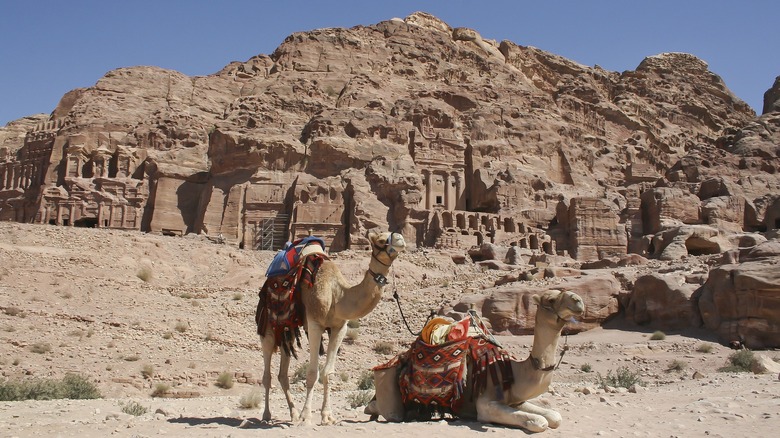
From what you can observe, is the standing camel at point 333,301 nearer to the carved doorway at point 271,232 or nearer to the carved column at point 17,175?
the carved doorway at point 271,232

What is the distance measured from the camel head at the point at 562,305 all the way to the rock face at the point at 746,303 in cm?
1417

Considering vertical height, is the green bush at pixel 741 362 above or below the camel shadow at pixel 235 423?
above

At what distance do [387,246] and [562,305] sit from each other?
220cm

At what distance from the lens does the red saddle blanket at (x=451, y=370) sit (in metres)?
8.07

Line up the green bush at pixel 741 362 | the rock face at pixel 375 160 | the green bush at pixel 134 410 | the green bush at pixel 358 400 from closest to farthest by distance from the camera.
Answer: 1. the green bush at pixel 134 410
2. the green bush at pixel 358 400
3. the green bush at pixel 741 362
4. the rock face at pixel 375 160

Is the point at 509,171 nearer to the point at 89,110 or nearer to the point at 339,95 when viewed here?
the point at 339,95

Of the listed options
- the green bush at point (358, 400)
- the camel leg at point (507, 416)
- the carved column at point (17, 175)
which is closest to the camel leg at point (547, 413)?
the camel leg at point (507, 416)

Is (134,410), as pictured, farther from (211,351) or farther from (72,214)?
(72,214)

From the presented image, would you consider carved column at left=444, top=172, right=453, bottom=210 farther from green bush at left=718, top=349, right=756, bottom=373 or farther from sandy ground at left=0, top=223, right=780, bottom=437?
green bush at left=718, top=349, right=756, bottom=373

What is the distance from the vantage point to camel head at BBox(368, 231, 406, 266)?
26.9 feet

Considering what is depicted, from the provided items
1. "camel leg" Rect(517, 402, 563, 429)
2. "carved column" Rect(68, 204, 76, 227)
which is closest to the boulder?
"camel leg" Rect(517, 402, 563, 429)

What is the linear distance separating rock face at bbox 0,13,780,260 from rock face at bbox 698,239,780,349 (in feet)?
54.9

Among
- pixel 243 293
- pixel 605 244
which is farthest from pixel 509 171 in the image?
pixel 243 293

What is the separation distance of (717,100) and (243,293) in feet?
281
